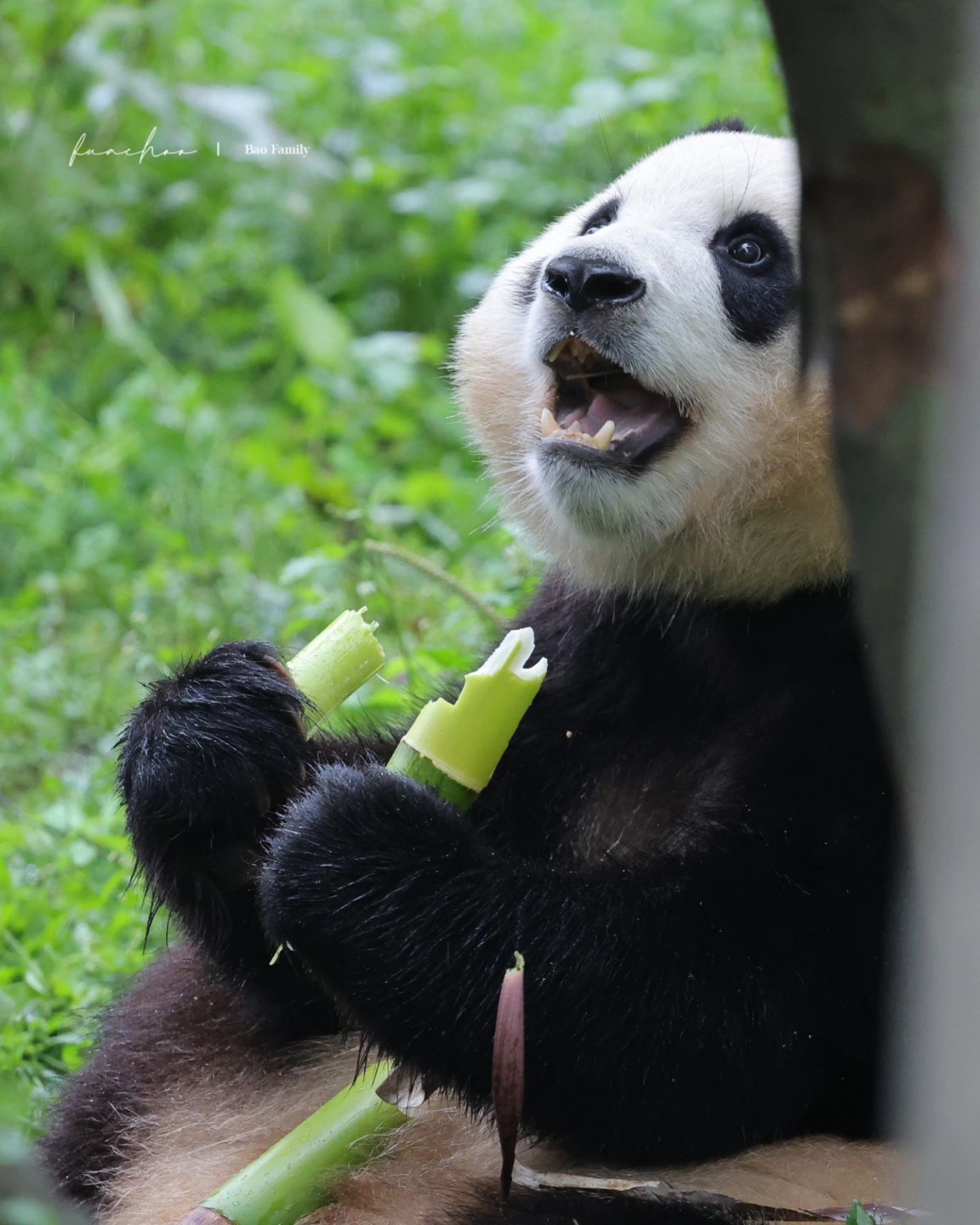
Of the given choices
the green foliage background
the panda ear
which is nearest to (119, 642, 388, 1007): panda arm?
the green foliage background

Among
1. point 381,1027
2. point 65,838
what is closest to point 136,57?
point 65,838

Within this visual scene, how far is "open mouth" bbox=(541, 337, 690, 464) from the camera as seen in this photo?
11.9 feet

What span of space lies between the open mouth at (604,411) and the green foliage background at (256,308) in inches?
53.0

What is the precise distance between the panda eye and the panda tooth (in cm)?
48

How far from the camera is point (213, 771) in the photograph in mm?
3580

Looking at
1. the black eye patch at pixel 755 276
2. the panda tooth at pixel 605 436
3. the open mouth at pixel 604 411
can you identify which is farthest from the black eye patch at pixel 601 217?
the panda tooth at pixel 605 436

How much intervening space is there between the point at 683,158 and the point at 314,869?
1.92 m

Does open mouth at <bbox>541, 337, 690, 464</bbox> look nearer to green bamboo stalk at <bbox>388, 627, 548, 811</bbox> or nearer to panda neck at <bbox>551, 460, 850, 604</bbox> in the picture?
panda neck at <bbox>551, 460, 850, 604</bbox>

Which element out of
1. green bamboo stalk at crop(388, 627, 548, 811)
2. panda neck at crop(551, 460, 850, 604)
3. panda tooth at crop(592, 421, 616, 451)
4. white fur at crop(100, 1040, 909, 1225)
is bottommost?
white fur at crop(100, 1040, 909, 1225)

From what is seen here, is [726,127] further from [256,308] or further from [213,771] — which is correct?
[256,308]

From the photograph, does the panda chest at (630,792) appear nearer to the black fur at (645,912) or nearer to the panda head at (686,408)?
the black fur at (645,912)

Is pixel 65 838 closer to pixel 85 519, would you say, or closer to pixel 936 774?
pixel 85 519

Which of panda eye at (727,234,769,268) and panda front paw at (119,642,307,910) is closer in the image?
panda front paw at (119,642,307,910)

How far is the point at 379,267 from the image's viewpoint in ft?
27.4
